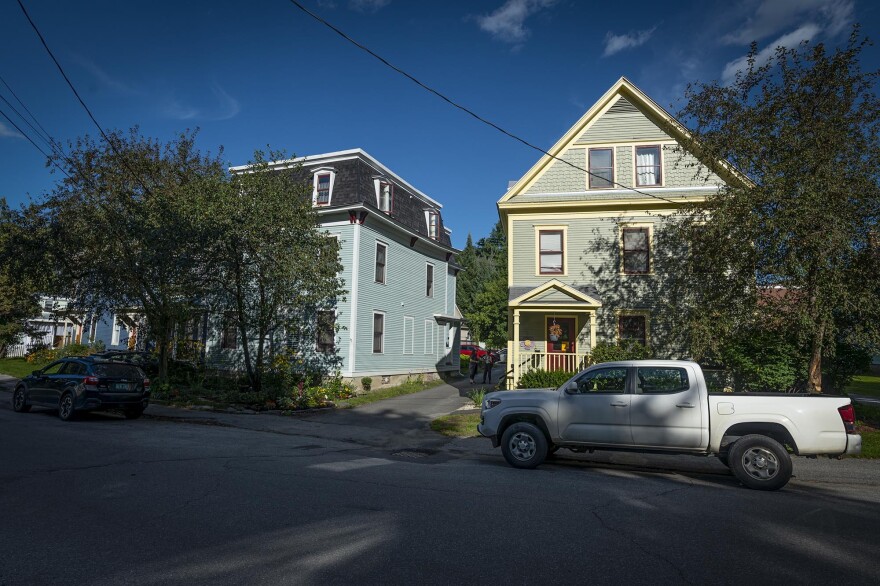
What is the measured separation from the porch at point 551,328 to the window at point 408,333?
6773 mm

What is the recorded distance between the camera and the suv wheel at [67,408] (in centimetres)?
1270

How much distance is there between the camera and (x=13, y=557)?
4277 mm

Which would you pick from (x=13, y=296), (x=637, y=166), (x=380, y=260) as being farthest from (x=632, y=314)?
(x=13, y=296)

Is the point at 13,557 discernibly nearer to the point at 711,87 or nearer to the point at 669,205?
the point at 711,87

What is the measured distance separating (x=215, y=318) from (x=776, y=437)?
2059cm

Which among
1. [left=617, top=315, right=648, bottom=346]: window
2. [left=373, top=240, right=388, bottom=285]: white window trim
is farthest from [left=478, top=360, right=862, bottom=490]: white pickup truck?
[left=373, top=240, right=388, bottom=285]: white window trim

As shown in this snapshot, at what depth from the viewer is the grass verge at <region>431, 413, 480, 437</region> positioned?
12273 mm

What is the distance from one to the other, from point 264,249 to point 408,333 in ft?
33.4

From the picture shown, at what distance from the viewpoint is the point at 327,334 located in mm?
20656

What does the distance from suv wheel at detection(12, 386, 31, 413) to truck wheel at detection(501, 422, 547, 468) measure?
13.4 m

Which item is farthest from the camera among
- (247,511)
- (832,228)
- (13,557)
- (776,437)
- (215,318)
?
(215,318)

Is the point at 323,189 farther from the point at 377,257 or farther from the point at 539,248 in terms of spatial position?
the point at 539,248

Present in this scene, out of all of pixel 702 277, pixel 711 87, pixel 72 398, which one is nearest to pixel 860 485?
pixel 702 277

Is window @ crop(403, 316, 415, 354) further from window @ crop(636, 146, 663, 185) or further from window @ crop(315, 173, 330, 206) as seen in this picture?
window @ crop(636, 146, 663, 185)
